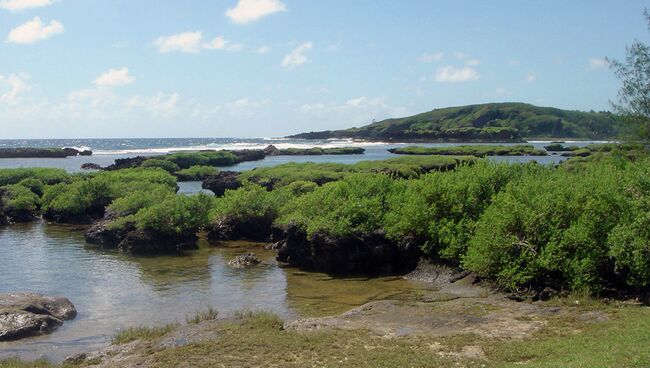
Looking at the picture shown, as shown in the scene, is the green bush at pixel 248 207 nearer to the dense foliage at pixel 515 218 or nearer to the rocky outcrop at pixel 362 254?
the dense foliage at pixel 515 218

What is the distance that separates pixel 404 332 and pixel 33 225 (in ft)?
138

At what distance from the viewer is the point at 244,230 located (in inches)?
1662

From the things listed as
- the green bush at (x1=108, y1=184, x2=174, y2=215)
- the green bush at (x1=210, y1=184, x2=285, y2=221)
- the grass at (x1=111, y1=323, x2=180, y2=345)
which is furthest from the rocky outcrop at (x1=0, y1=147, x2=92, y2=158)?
the grass at (x1=111, y1=323, x2=180, y2=345)

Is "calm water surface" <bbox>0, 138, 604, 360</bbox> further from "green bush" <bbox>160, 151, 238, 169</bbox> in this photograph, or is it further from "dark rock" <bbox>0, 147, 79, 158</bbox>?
"dark rock" <bbox>0, 147, 79, 158</bbox>

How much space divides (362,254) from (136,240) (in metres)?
15.3

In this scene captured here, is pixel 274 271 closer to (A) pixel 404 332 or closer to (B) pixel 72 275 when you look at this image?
(B) pixel 72 275

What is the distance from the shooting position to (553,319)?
63.8 ft

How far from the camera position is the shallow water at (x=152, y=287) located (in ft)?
72.3

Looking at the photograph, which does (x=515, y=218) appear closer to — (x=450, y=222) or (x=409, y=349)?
(x=450, y=222)

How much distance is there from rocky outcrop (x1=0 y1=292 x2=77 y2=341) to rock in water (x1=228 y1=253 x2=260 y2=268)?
10.6 metres

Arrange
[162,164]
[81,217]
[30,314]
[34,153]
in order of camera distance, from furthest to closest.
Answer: [34,153]
[162,164]
[81,217]
[30,314]

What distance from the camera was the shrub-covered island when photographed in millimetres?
23141

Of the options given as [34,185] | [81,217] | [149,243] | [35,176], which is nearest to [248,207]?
[149,243]

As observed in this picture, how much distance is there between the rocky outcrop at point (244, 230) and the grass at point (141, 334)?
2181 centimetres
